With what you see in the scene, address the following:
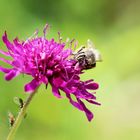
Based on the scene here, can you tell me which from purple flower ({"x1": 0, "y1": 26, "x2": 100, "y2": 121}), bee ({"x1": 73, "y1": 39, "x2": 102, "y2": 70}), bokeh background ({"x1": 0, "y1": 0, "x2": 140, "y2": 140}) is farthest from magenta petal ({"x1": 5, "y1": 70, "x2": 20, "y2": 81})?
bokeh background ({"x1": 0, "y1": 0, "x2": 140, "y2": 140})

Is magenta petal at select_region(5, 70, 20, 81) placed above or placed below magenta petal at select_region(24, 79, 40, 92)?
above

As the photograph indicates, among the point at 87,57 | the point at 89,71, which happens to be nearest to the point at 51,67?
the point at 87,57

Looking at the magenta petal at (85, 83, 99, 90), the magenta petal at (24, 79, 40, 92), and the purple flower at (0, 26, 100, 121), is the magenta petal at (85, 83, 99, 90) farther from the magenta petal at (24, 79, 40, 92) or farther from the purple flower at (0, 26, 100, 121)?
the magenta petal at (24, 79, 40, 92)

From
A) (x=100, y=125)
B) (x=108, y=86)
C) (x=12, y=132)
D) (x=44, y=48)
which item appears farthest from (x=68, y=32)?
(x=12, y=132)

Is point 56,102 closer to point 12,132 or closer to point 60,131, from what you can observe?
point 60,131

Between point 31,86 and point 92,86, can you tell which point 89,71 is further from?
point 31,86
